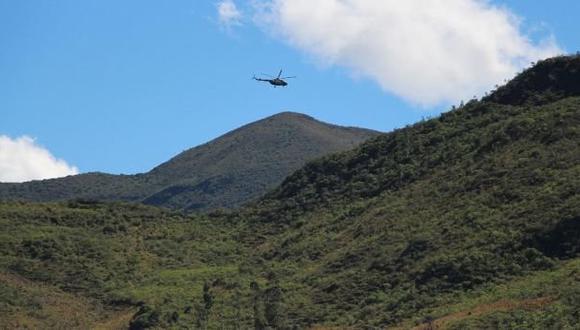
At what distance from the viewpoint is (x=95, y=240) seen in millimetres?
91688

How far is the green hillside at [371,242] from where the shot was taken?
59.9 metres

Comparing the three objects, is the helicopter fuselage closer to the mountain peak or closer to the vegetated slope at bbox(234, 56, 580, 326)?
the vegetated slope at bbox(234, 56, 580, 326)

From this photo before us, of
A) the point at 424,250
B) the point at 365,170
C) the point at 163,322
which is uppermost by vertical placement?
the point at 365,170

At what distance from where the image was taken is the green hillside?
59.9m

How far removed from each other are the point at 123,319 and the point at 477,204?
2740 centimetres

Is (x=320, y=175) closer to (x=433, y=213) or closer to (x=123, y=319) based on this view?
(x=433, y=213)

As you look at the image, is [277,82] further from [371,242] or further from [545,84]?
[545,84]

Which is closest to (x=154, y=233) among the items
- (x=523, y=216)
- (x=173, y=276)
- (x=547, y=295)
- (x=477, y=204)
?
(x=173, y=276)

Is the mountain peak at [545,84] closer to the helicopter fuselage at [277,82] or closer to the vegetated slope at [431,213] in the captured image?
the vegetated slope at [431,213]

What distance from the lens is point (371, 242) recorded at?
7588 centimetres

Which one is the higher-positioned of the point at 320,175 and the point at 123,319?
the point at 320,175

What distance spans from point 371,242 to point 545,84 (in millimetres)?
29414

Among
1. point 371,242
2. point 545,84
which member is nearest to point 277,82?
point 371,242

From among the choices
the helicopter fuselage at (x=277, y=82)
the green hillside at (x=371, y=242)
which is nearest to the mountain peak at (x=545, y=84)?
the green hillside at (x=371, y=242)
